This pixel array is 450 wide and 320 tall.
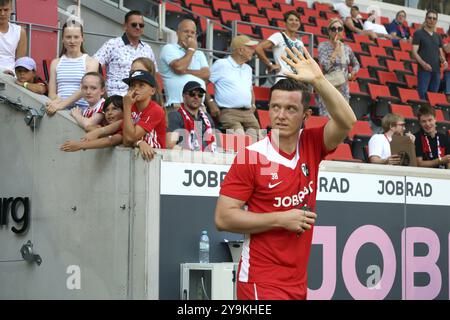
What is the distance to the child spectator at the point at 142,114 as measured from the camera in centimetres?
746

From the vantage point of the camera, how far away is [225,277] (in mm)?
7531

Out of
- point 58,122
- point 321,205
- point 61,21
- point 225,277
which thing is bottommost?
point 225,277

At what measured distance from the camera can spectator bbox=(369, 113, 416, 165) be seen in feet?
32.3

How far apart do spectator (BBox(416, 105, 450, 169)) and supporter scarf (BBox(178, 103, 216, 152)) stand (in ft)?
8.20

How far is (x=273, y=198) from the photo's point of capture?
522 cm

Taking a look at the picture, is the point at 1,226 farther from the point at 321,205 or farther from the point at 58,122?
the point at 321,205

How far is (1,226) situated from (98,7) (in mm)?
5757

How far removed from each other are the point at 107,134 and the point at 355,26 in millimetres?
13904

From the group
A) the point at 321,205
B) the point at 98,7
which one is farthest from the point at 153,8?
the point at 321,205

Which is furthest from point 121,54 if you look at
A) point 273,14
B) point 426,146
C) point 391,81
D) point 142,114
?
point 273,14

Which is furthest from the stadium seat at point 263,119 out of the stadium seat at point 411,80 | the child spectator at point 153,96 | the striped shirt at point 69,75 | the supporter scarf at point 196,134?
the stadium seat at point 411,80

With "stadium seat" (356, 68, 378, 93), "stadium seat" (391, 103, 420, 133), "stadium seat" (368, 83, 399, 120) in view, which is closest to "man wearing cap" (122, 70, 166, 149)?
"stadium seat" (391, 103, 420, 133)

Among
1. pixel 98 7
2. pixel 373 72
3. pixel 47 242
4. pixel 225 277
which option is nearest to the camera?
pixel 225 277

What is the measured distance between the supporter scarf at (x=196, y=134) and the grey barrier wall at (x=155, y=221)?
81cm
